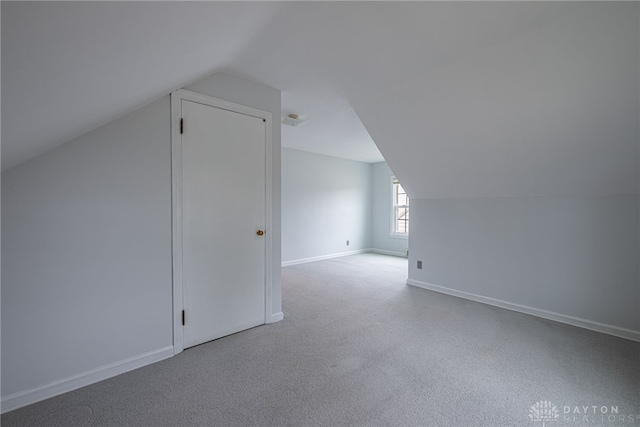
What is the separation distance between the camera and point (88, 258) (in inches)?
67.0

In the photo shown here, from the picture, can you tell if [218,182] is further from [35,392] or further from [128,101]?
[35,392]

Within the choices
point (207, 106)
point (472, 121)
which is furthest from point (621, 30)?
point (207, 106)

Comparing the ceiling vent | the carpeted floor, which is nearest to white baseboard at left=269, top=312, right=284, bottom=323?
the carpeted floor

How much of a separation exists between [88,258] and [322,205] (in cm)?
448

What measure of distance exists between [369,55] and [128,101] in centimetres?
169

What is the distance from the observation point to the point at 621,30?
1552mm

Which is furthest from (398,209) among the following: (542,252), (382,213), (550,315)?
(550,315)

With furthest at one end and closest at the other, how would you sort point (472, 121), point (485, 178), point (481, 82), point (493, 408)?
point (485, 178) → point (472, 121) → point (481, 82) → point (493, 408)

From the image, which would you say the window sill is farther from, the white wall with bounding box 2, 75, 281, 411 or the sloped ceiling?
the white wall with bounding box 2, 75, 281, 411

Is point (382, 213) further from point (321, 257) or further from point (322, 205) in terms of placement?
point (321, 257)

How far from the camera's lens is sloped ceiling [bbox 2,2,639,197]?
2.89 ft
